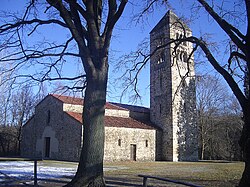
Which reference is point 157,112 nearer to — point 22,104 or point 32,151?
point 32,151

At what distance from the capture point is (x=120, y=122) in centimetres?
3197

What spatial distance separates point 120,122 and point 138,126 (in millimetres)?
2483

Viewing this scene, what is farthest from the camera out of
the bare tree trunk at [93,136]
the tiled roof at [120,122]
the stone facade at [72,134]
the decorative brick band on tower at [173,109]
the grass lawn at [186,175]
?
the decorative brick band on tower at [173,109]

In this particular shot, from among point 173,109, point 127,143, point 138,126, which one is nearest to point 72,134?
point 127,143

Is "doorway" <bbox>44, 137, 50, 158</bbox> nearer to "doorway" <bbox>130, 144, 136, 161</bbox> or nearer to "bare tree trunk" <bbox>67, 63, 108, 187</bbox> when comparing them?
"doorway" <bbox>130, 144, 136, 161</bbox>

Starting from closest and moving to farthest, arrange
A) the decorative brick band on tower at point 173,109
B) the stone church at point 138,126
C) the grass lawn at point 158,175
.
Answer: the grass lawn at point 158,175
the stone church at point 138,126
the decorative brick band on tower at point 173,109

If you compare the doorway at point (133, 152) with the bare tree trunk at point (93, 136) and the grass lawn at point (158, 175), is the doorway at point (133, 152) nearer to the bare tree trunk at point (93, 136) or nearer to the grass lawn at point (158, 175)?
the grass lawn at point (158, 175)

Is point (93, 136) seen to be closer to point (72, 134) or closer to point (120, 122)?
point (72, 134)

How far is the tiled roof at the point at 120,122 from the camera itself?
97.4ft

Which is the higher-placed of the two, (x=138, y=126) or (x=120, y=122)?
(x=120, y=122)

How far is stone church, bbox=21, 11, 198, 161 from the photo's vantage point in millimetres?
29203

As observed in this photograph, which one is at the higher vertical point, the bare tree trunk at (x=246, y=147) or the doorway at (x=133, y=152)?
the bare tree trunk at (x=246, y=147)

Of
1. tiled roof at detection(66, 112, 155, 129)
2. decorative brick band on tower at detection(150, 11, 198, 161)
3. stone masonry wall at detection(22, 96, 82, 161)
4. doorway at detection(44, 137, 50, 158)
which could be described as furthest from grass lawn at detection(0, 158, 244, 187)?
decorative brick band on tower at detection(150, 11, 198, 161)

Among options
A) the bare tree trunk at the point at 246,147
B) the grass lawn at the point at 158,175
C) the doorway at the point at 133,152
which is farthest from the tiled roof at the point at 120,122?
the bare tree trunk at the point at 246,147
